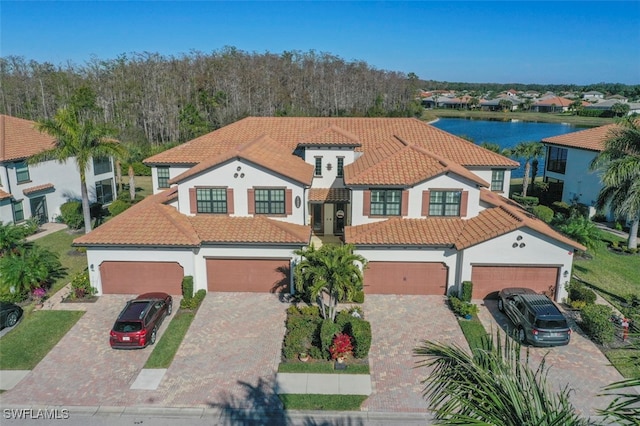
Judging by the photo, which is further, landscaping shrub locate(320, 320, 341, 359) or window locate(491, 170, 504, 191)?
window locate(491, 170, 504, 191)

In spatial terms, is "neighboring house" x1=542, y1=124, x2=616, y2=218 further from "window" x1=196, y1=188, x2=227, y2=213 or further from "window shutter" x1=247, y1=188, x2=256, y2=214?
"window" x1=196, y1=188, x2=227, y2=213

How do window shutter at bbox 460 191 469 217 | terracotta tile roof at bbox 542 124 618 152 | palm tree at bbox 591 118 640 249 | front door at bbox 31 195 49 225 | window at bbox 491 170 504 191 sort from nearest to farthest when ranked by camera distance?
palm tree at bbox 591 118 640 249 < window shutter at bbox 460 191 469 217 < window at bbox 491 170 504 191 < front door at bbox 31 195 49 225 < terracotta tile roof at bbox 542 124 618 152

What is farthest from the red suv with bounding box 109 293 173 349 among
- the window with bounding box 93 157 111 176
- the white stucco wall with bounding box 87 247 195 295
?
the window with bounding box 93 157 111 176

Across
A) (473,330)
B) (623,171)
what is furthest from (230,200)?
(623,171)

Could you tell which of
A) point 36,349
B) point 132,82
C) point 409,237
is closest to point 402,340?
point 409,237

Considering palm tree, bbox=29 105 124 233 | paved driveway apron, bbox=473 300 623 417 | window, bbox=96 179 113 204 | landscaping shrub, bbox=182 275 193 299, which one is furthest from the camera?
window, bbox=96 179 113 204

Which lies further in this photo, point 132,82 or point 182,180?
point 132,82

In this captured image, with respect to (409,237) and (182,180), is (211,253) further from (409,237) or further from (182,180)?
(409,237)
